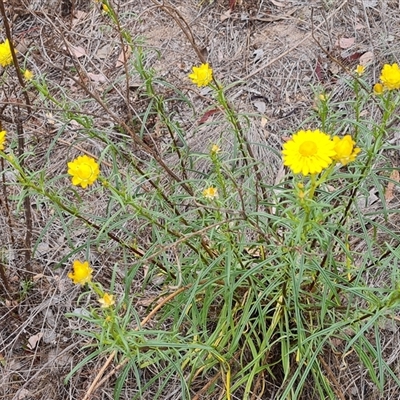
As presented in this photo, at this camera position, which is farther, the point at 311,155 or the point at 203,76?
the point at 203,76

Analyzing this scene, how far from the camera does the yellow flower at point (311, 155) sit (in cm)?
138

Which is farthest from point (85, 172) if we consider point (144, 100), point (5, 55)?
point (144, 100)

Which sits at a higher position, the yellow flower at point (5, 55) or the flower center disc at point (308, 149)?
the yellow flower at point (5, 55)

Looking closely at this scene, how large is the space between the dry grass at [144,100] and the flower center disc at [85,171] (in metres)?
0.82

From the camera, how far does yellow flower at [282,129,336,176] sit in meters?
1.38

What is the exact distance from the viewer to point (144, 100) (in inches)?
127

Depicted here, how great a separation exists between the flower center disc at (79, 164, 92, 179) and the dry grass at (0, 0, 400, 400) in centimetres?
82

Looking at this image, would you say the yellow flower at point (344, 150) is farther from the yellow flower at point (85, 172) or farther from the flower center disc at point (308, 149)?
the yellow flower at point (85, 172)

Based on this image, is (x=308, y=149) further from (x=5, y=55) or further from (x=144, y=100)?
(x=144, y=100)

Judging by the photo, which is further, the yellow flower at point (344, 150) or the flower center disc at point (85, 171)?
the flower center disc at point (85, 171)

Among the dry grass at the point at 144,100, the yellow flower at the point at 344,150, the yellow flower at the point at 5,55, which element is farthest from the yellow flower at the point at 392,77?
the yellow flower at the point at 5,55

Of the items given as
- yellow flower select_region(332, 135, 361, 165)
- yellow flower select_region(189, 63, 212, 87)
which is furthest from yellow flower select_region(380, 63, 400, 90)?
yellow flower select_region(189, 63, 212, 87)

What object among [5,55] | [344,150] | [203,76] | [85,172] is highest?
[5,55]

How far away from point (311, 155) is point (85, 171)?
604 mm
